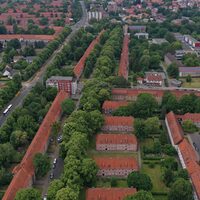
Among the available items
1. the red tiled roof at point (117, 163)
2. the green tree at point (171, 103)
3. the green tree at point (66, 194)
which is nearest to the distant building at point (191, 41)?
the green tree at point (171, 103)

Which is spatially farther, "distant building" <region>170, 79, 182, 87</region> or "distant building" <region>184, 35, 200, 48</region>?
"distant building" <region>184, 35, 200, 48</region>

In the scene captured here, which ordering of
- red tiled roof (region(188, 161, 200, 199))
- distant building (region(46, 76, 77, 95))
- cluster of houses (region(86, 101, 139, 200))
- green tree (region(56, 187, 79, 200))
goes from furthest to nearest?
distant building (region(46, 76, 77, 95))
red tiled roof (region(188, 161, 200, 199))
cluster of houses (region(86, 101, 139, 200))
green tree (region(56, 187, 79, 200))

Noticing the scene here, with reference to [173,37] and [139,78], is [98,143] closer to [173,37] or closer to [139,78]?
[139,78]

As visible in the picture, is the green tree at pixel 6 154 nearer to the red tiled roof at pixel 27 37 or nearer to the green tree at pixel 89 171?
the green tree at pixel 89 171

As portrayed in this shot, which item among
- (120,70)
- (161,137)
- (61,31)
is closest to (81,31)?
(61,31)

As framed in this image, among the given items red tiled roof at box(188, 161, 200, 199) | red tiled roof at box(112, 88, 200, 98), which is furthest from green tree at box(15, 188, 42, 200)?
red tiled roof at box(112, 88, 200, 98)

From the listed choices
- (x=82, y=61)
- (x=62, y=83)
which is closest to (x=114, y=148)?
(x=62, y=83)

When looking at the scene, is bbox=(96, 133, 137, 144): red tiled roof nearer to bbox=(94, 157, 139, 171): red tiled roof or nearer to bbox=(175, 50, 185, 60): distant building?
bbox=(94, 157, 139, 171): red tiled roof

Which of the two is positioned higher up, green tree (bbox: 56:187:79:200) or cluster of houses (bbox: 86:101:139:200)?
green tree (bbox: 56:187:79:200)
